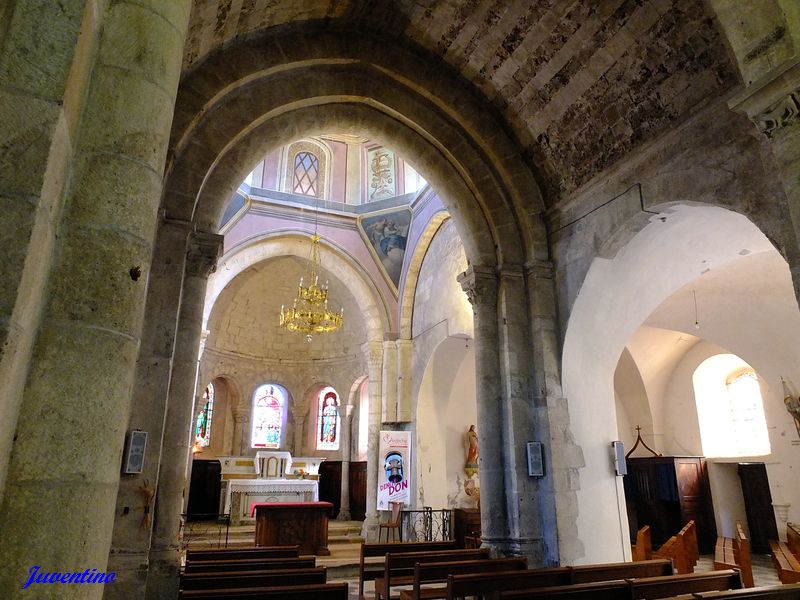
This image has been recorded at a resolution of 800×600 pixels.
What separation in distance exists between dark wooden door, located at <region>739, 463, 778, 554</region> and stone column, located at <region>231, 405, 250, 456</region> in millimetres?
14221

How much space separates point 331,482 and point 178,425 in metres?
13.2

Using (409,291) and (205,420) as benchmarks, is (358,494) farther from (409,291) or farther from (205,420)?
(409,291)

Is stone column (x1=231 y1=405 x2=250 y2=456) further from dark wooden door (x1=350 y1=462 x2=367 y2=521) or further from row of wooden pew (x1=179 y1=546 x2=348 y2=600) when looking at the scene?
row of wooden pew (x1=179 y1=546 x2=348 y2=600)

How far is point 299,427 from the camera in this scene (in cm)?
1906

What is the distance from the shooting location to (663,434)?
14.4m

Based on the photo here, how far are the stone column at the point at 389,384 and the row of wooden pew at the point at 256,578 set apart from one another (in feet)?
23.4

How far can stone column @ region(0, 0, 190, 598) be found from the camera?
190 cm

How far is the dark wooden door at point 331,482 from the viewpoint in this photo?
717 inches

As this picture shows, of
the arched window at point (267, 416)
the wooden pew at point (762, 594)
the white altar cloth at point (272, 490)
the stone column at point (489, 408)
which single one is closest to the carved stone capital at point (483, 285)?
the stone column at point (489, 408)

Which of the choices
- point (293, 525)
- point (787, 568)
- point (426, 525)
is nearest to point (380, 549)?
point (293, 525)

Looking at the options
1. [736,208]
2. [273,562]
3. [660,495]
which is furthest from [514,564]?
[660,495]

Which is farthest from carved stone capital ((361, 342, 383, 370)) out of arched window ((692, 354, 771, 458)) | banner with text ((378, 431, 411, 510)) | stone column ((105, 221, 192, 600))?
stone column ((105, 221, 192, 600))

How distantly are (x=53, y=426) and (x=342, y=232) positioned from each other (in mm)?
13601

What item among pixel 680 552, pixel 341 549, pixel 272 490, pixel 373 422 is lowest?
pixel 341 549
